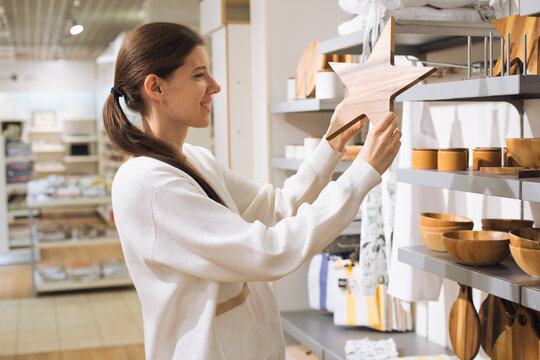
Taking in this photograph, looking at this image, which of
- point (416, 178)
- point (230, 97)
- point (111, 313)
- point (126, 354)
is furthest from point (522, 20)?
point (111, 313)

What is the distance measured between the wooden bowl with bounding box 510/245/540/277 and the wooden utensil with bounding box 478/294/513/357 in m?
0.25

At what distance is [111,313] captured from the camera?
5.96 metres

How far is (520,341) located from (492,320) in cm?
15

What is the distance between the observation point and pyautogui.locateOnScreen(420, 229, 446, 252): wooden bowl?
1925mm

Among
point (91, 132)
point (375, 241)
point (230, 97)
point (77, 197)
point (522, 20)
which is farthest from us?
point (91, 132)

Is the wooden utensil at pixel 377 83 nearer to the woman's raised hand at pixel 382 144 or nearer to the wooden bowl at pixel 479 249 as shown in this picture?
the woman's raised hand at pixel 382 144

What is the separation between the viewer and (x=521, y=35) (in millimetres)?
1791

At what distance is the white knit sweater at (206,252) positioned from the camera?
4.67ft

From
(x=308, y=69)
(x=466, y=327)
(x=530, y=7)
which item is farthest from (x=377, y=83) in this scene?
(x=308, y=69)

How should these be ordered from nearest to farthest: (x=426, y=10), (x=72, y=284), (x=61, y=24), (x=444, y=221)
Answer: (x=444, y=221) < (x=426, y=10) < (x=72, y=284) < (x=61, y=24)

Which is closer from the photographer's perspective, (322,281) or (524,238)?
(524,238)

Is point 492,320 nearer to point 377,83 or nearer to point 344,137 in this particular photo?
point 344,137

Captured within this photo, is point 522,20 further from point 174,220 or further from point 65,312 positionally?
point 65,312

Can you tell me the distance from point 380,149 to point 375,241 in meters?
1.24
